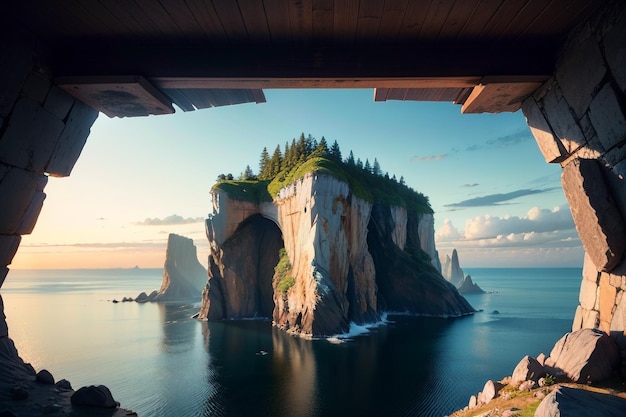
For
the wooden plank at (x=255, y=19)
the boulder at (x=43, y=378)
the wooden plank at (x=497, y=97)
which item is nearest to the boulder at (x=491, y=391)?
the wooden plank at (x=497, y=97)

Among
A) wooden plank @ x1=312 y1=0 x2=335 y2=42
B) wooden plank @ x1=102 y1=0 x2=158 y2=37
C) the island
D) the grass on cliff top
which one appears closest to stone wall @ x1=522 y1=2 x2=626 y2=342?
wooden plank @ x1=312 y1=0 x2=335 y2=42

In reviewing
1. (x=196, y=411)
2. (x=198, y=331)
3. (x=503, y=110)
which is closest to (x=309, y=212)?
(x=198, y=331)

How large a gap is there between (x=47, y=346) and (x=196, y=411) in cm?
3102

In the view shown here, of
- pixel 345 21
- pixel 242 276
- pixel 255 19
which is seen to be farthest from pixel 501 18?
pixel 242 276

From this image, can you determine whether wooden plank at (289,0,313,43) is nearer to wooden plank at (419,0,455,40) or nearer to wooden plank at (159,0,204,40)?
wooden plank at (159,0,204,40)

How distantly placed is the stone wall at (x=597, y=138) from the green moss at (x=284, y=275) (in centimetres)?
4432

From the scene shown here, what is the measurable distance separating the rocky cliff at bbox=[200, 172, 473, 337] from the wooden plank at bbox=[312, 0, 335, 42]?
39826 millimetres

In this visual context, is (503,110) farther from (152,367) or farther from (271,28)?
(152,367)

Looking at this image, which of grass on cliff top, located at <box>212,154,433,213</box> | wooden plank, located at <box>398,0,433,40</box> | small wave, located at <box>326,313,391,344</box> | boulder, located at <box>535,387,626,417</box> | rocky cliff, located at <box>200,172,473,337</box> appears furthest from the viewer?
grass on cliff top, located at <box>212,154,433,213</box>

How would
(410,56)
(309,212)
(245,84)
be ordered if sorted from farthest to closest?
(309,212)
(245,84)
(410,56)

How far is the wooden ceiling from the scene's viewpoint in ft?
13.5

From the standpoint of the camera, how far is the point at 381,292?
2648 inches

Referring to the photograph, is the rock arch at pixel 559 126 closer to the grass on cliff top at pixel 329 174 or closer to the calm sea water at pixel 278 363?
the calm sea water at pixel 278 363

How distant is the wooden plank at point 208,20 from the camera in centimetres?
404
